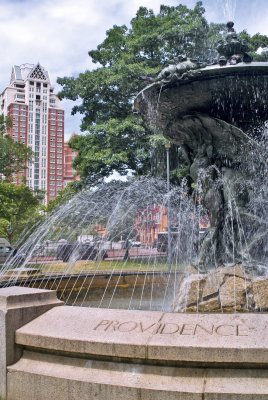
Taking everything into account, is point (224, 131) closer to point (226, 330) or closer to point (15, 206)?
point (226, 330)

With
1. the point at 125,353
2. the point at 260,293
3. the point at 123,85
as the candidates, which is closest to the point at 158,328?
the point at 125,353

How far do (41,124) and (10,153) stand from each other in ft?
287

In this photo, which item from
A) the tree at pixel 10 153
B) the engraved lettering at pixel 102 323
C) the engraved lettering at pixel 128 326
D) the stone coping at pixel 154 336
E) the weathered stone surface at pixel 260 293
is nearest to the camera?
the stone coping at pixel 154 336

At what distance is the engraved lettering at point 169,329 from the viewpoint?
4090mm

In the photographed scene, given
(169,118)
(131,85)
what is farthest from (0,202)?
(169,118)

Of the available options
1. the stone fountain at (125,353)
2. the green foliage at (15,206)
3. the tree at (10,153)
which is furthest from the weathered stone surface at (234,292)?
the green foliage at (15,206)

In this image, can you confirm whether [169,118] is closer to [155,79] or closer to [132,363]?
[155,79]

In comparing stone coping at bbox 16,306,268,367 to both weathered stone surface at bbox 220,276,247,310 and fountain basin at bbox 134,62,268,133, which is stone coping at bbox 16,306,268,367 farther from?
fountain basin at bbox 134,62,268,133

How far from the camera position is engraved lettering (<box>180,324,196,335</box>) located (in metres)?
4.04

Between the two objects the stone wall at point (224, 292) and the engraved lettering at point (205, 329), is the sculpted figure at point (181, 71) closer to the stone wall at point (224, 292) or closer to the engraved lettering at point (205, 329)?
the stone wall at point (224, 292)

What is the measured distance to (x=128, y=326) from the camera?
4.31 m

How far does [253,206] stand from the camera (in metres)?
8.59

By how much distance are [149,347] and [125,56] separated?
85.6ft

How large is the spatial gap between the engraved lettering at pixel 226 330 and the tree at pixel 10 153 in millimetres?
28836
